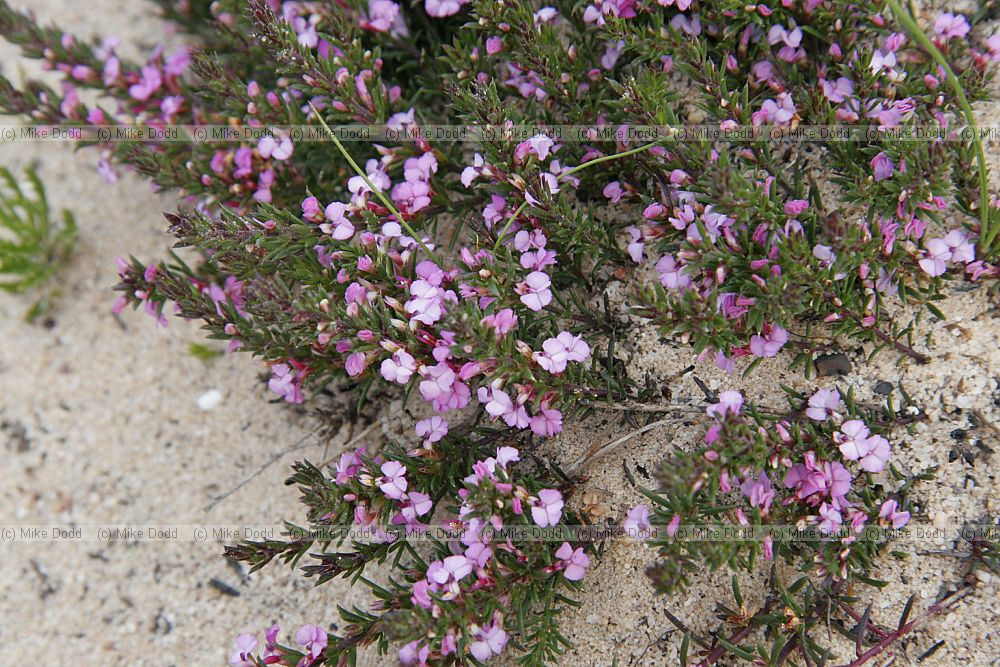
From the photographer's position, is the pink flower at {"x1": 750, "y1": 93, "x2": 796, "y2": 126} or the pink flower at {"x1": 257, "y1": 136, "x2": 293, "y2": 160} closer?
the pink flower at {"x1": 750, "y1": 93, "x2": 796, "y2": 126}

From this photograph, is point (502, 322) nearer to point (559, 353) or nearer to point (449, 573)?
point (559, 353)

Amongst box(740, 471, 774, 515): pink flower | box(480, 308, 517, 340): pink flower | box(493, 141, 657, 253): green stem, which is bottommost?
box(740, 471, 774, 515): pink flower

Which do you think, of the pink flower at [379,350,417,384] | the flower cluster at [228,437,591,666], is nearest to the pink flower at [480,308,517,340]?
the pink flower at [379,350,417,384]

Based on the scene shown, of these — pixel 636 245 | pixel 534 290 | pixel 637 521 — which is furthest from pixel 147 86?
pixel 637 521

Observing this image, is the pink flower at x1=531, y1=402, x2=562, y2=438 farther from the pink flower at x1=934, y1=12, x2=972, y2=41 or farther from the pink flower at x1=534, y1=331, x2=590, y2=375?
the pink flower at x1=934, y1=12, x2=972, y2=41

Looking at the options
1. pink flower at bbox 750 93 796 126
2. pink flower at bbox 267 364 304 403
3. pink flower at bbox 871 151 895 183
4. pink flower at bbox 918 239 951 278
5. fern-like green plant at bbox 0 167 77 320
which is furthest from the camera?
fern-like green plant at bbox 0 167 77 320

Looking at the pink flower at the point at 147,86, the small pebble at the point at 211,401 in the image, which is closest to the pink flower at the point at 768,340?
the small pebble at the point at 211,401

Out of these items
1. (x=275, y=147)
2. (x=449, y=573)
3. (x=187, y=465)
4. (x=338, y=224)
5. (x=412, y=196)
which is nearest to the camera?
(x=449, y=573)
